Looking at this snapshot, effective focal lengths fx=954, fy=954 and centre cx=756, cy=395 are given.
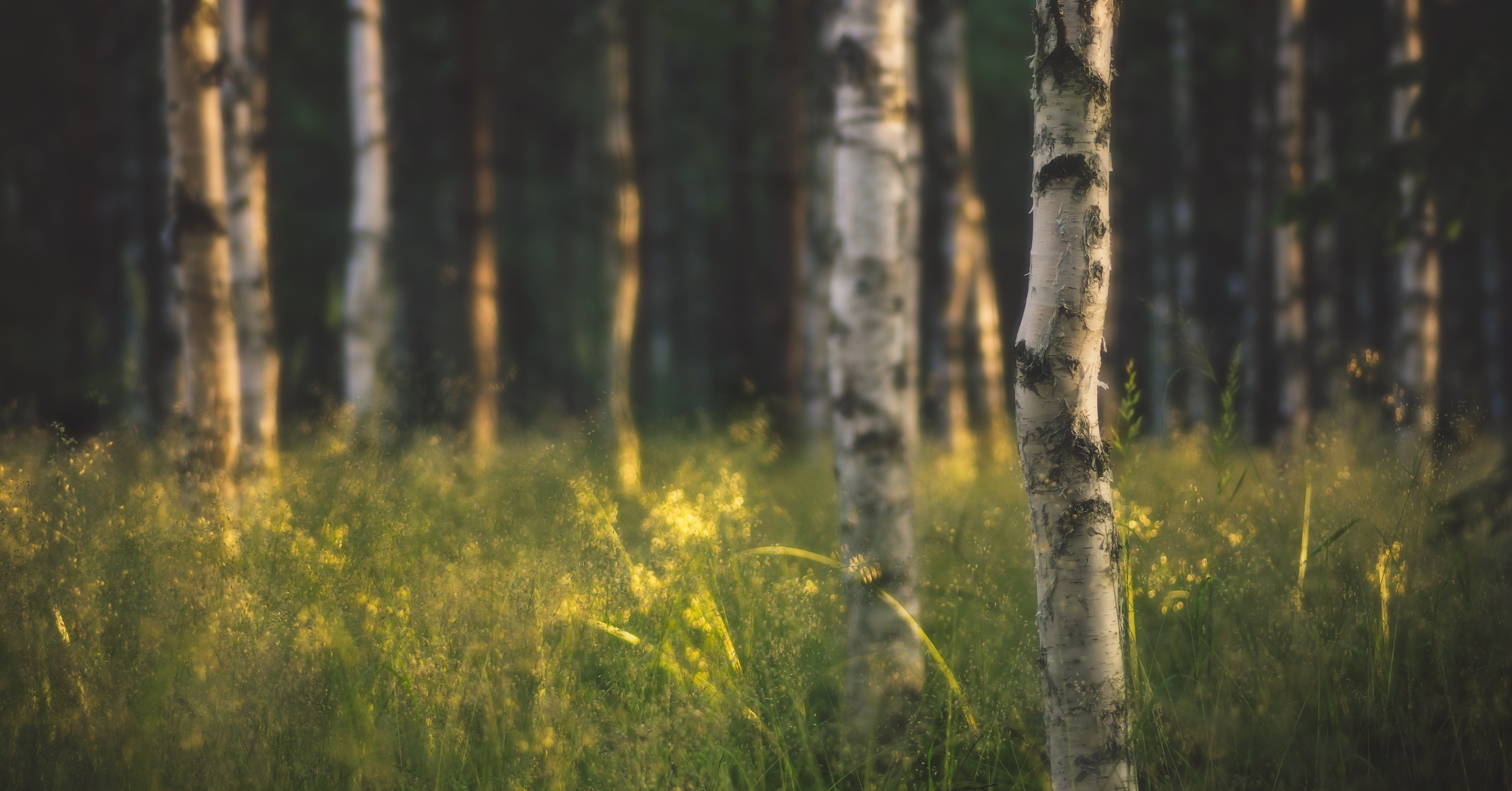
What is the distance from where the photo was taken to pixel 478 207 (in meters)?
9.25

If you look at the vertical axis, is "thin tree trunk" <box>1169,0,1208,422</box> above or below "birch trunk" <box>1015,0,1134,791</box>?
above

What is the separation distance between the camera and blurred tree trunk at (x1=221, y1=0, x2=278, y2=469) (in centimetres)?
703

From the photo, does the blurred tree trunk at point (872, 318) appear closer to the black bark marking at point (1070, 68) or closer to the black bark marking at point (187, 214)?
the black bark marking at point (1070, 68)

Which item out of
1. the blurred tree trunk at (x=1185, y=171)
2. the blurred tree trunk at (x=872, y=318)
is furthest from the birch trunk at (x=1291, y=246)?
the blurred tree trunk at (x=872, y=318)

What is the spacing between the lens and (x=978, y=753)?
116 inches

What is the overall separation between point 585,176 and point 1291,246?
1430cm

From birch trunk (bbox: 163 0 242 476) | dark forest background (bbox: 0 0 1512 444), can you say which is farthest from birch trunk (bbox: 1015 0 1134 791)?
birch trunk (bbox: 163 0 242 476)

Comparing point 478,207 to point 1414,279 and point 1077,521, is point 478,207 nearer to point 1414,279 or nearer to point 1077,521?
point 1077,521

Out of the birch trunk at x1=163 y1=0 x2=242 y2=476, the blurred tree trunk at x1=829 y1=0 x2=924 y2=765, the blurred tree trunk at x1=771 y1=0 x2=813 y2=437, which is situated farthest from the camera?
the blurred tree trunk at x1=771 y1=0 x2=813 y2=437

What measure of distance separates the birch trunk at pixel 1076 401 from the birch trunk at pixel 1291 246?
9295 mm

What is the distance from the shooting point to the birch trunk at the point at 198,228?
4.64m

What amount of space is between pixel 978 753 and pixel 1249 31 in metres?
14.6

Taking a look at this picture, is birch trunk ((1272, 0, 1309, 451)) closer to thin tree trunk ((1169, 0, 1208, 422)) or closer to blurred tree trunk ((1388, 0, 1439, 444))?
blurred tree trunk ((1388, 0, 1439, 444))

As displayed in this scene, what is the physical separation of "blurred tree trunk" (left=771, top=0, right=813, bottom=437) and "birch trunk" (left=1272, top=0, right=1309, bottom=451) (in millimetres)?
5190
